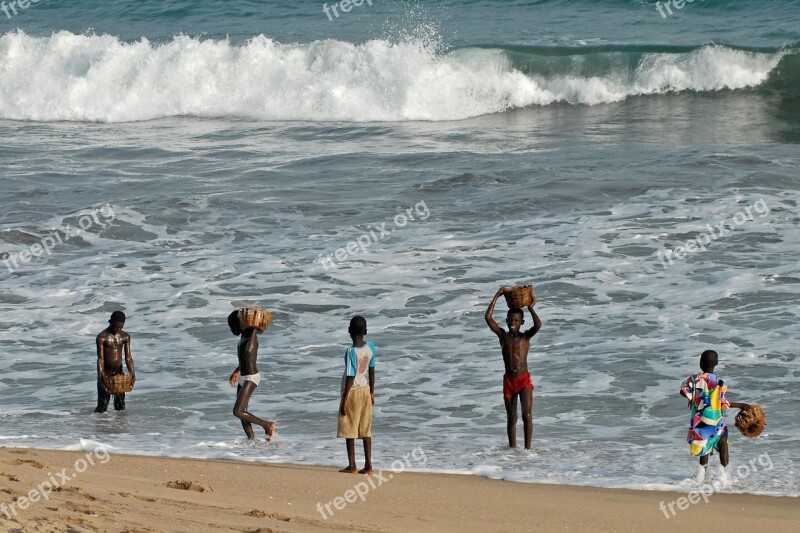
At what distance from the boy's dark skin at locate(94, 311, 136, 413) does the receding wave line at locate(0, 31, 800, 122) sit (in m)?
16.2

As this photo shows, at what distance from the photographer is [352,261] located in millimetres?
14594

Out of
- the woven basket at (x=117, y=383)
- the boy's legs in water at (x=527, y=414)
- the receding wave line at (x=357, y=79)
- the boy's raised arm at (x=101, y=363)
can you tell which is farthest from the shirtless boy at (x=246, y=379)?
the receding wave line at (x=357, y=79)

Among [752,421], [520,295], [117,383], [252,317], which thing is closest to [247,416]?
[252,317]

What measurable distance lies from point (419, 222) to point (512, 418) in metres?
7.77

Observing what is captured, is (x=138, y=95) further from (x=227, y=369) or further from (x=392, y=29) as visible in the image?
(x=227, y=369)

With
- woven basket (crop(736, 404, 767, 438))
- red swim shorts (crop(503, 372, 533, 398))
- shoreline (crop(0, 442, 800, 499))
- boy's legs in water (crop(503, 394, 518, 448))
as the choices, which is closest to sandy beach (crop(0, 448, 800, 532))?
shoreline (crop(0, 442, 800, 499))

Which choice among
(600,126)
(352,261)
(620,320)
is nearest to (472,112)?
(600,126)

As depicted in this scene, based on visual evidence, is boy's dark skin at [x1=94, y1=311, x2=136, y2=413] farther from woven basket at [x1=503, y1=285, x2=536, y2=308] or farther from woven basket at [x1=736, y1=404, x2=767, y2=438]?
woven basket at [x1=736, y1=404, x2=767, y2=438]

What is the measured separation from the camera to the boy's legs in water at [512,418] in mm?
8750

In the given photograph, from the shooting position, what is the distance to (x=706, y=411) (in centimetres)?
780

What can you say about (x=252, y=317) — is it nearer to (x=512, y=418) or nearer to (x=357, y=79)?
(x=512, y=418)

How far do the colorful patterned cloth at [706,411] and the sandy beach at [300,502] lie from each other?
410 mm

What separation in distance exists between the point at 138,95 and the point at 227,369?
1854 cm

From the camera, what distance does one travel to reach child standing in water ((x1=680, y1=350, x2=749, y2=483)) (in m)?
7.79
